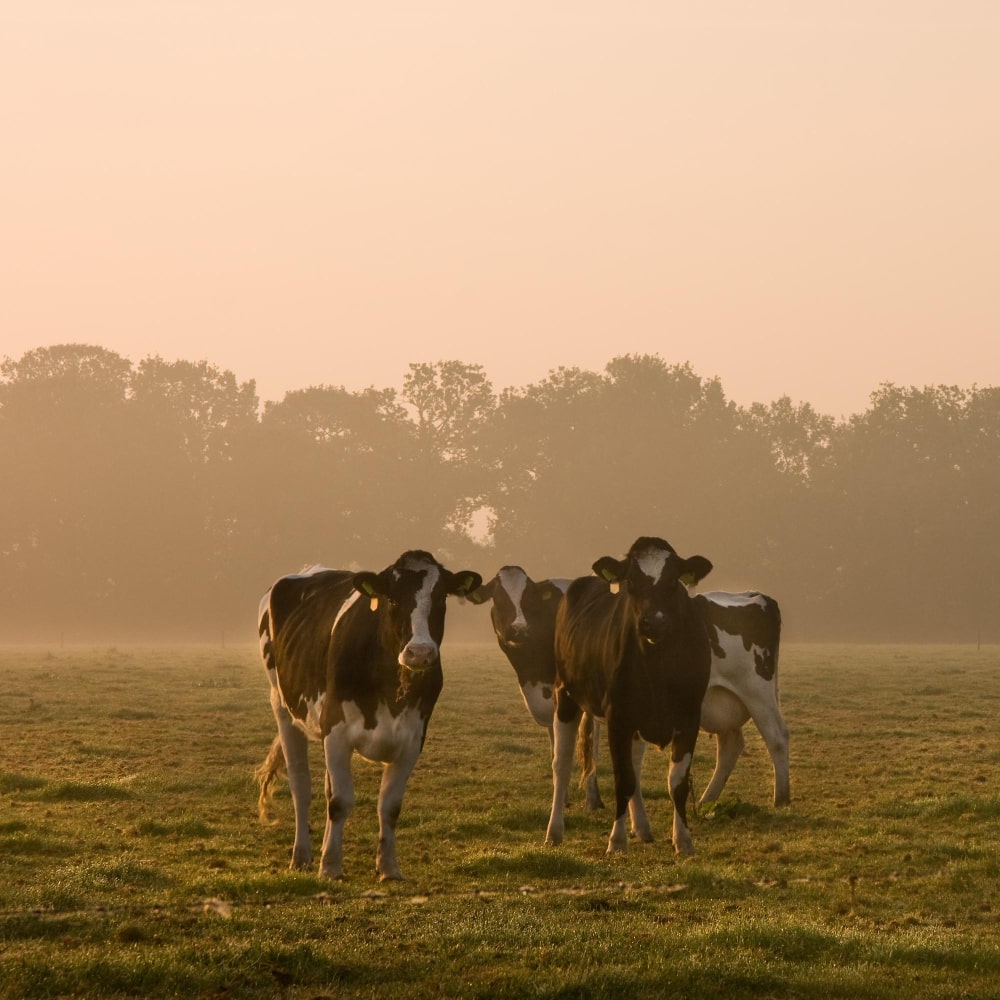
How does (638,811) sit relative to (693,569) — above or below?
below

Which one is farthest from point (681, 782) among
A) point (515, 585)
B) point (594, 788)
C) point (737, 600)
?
point (515, 585)

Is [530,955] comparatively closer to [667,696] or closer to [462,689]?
[667,696]

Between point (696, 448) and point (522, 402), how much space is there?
43.9ft

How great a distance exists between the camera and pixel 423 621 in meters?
12.2

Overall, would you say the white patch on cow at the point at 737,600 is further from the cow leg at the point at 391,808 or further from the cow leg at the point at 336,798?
the cow leg at the point at 336,798

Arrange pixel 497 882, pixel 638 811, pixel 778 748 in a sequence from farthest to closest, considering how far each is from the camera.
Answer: pixel 778 748
pixel 638 811
pixel 497 882

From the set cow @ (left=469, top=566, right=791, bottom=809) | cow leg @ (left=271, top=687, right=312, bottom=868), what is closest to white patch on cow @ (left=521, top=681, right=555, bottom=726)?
cow @ (left=469, top=566, right=791, bottom=809)

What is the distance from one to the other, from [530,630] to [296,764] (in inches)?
224

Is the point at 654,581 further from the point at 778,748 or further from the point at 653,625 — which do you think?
the point at 778,748

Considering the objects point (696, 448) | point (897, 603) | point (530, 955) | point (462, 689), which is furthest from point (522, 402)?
point (530, 955)

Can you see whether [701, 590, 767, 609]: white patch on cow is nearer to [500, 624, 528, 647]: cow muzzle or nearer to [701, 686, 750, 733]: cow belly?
[701, 686, 750, 733]: cow belly

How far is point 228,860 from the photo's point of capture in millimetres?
13031

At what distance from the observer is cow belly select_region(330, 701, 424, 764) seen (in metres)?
12.4

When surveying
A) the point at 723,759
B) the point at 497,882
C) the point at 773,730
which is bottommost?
the point at 497,882
